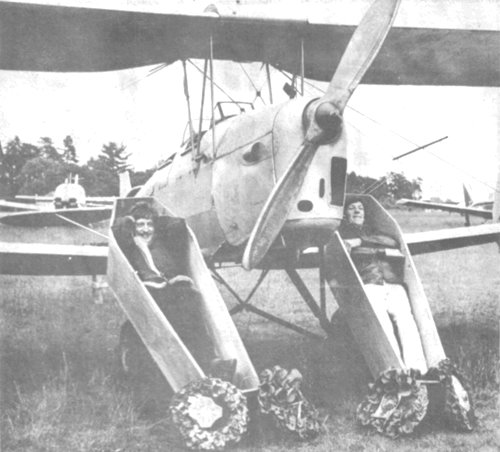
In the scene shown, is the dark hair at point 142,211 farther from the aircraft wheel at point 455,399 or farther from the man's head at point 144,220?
the aircraft wheel at point 455,399

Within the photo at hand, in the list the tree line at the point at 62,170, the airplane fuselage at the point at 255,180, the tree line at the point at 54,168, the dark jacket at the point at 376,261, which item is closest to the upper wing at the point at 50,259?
the airplane fuselage at the point at 255,180

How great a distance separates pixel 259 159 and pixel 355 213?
1.16 m

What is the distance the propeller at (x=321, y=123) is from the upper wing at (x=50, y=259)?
2364mm

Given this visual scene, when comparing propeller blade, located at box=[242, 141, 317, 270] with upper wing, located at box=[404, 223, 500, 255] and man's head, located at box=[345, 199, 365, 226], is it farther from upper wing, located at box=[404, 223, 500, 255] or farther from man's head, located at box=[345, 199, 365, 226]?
upper wing, located at box=[404, 223, 500, 255]

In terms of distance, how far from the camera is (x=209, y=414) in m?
3.64

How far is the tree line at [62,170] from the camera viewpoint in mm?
14656

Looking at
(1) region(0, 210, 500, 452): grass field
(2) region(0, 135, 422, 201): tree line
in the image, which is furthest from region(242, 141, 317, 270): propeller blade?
(2) region(0, 135, 422, 201): tree line

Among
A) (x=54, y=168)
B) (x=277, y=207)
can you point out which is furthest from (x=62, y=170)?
(x=277, y=207)

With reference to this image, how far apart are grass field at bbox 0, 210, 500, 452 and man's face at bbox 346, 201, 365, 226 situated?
1.28m

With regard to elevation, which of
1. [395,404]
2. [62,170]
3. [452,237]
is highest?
[62,170]

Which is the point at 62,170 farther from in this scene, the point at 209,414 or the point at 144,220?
the point at 209,414

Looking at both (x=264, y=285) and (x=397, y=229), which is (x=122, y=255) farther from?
(x=264, y=285)

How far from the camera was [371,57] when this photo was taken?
4.69 m

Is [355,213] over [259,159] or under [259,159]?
under
